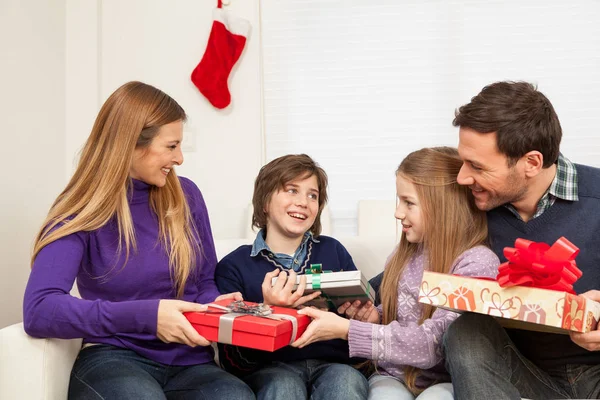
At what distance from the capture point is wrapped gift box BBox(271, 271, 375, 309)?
1594 mm

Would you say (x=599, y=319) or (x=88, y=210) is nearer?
(x=599, y=319)

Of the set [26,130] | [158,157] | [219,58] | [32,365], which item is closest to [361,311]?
[158,157]

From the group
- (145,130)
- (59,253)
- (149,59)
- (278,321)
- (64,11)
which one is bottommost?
A: (278,321)

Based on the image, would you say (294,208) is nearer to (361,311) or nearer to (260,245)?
(260,245)

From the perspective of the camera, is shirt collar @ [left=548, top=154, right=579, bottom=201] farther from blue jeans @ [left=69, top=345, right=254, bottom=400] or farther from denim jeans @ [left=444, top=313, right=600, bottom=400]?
blue jeans @ [left=69, top=345, right=254, bottom=400]

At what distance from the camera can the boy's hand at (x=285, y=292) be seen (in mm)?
1638

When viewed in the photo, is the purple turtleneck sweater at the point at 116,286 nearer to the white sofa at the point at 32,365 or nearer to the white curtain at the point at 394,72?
the white sofa at the point at 32,365

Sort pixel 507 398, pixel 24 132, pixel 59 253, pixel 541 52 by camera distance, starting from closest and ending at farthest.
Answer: pixel 507 398 → pixel 59 253 → pixel 24 132 → pixel 541 52

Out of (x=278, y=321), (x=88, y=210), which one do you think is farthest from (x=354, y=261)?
(x=88, y=210)

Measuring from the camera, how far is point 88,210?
5.47 ft

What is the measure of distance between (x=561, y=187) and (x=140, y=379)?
44.0 inches

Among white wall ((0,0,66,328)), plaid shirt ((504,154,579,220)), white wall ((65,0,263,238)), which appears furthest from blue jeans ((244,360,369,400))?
white wall ((65,0,263,238))

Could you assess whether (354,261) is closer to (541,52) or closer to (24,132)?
(24,132)

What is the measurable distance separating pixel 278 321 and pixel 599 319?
679 millimetres
